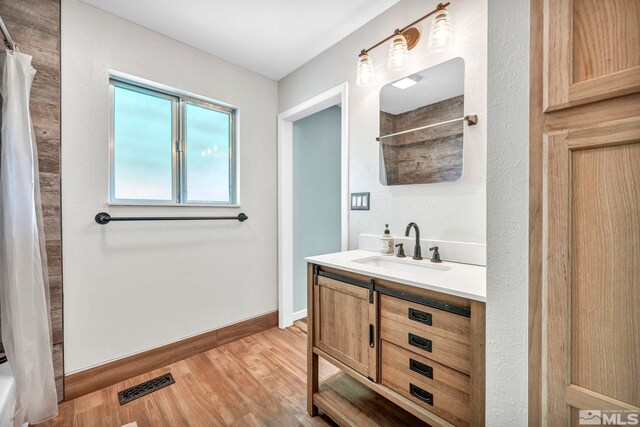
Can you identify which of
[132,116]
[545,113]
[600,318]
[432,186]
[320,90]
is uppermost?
[320,90]

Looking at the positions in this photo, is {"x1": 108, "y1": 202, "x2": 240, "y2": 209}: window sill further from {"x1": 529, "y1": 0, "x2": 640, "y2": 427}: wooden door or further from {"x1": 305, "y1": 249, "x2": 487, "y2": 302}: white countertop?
{"x1": 529, "y1": 0, "x2": 640, "y2": 427}: wooden door

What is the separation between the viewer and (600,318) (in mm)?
608

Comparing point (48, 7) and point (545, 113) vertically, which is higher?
point (48, 7)

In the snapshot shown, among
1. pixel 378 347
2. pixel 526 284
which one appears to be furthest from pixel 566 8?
pixel 378 347

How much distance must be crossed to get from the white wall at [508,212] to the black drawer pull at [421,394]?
0.22m

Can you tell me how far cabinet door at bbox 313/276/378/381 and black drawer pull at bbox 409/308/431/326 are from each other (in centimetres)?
17

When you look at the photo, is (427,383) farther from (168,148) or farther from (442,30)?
(168,148)

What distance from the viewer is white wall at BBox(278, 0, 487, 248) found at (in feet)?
4.21

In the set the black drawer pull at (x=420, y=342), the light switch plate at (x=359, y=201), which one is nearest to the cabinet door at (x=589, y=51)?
the black drawer pull at (x=420, y=342)

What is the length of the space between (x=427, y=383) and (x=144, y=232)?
1.89m

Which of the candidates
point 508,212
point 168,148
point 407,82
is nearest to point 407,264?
point 508,212

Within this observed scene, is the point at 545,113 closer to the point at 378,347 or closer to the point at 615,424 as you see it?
the point at 615,424

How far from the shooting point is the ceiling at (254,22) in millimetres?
1598

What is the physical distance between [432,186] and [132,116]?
80.3 inches
